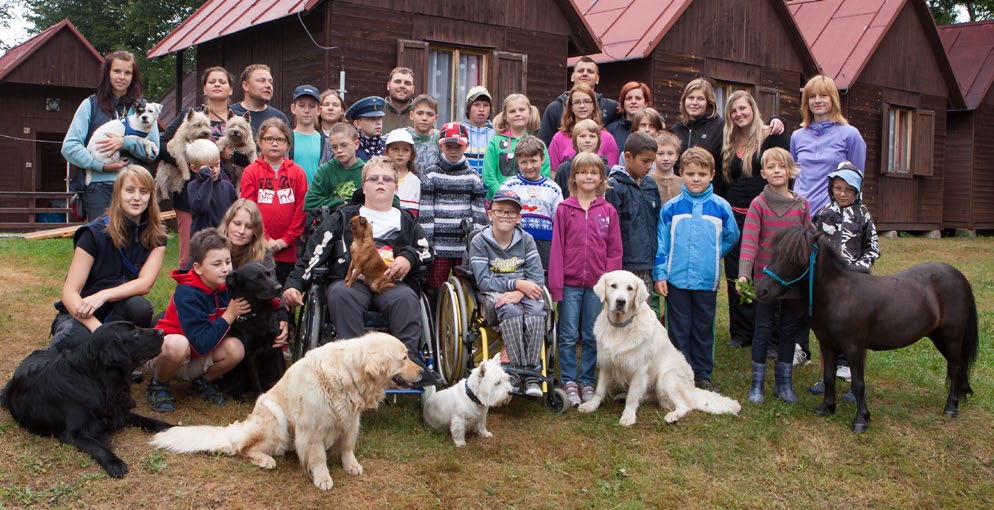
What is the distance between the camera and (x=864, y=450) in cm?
484

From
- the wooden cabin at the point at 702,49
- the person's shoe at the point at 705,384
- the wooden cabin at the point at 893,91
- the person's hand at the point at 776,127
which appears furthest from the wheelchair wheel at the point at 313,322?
the wooden cabin at the point at 893,91

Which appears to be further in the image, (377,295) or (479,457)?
(377,295)

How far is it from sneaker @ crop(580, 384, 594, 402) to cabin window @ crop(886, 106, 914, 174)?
17282 millimetres

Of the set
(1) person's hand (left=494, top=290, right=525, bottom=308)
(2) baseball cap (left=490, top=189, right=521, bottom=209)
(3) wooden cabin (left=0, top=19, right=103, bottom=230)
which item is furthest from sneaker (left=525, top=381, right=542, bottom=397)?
(3) wooden cabin (left=0, top=19, right=103, bottom=230)

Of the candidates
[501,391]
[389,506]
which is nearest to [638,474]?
[501,391]

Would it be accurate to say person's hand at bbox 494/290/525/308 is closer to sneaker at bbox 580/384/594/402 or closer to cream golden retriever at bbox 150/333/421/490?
sneaker at bbox 580/384/594/402

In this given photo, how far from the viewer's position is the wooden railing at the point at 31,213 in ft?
60.4

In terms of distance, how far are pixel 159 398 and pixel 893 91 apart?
19625mm

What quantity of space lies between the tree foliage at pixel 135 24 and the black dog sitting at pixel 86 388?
26.1 meters

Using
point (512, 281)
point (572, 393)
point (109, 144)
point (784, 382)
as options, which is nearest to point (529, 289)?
point (512, 281)

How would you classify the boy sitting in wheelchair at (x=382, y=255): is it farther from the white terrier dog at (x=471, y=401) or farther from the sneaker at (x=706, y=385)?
the sneaker at (x=706, y=385)

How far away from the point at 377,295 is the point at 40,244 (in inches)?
455

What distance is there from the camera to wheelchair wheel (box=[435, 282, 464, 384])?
5.22m

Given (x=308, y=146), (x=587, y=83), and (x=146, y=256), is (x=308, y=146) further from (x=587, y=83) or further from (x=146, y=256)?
(x=587, y=83)
